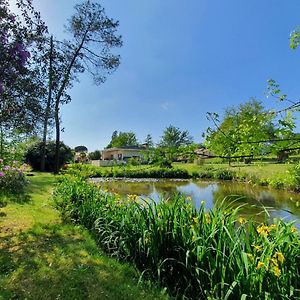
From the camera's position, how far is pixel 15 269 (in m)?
3.20

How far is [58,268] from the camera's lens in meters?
3.25

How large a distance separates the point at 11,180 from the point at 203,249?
7416 mm

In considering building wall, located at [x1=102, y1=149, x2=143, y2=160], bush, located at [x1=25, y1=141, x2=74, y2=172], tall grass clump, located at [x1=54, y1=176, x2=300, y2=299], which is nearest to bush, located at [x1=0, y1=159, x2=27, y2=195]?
tall grass clump, located at [x1=54, y1=176, x2=300, y2=299]

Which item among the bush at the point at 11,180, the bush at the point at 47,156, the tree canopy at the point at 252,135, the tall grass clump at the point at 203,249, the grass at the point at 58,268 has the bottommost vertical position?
the grass at the point at 58,268

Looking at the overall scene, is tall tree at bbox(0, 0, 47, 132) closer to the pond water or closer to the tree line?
the tree line

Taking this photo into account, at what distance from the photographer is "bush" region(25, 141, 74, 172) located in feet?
67.3

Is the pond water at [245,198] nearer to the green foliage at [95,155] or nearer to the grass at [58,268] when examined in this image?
the grass at [58,268]

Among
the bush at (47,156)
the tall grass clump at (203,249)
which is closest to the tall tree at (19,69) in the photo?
the tall grass clump at (203,249)

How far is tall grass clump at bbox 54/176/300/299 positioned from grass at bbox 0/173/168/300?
24 cm

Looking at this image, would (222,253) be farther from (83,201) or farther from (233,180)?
(233,180)

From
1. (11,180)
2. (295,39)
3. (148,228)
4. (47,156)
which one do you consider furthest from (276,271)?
(47,156)

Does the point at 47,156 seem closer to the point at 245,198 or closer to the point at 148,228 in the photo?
the point at 245,198

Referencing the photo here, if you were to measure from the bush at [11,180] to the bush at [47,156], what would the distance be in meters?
12.2

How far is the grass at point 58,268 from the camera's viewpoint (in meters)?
2.72
